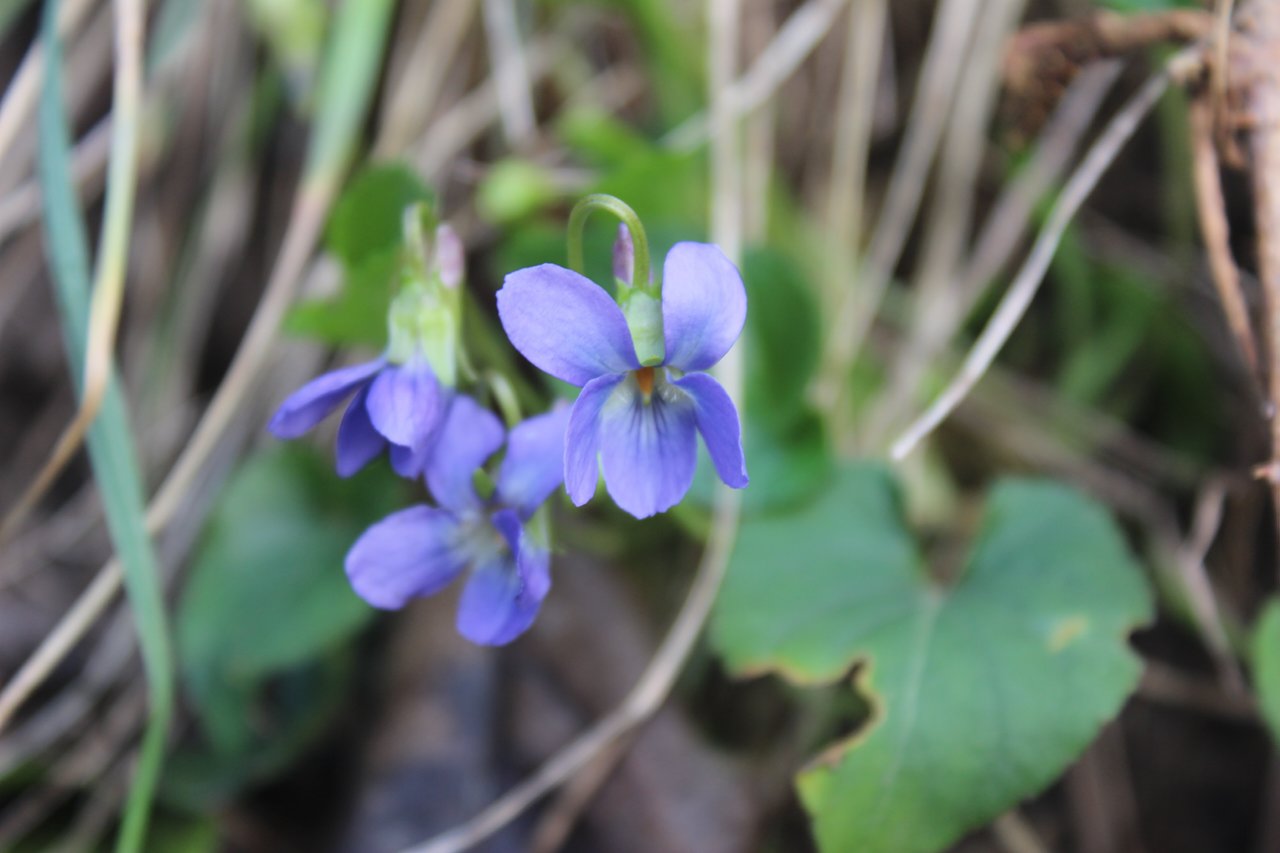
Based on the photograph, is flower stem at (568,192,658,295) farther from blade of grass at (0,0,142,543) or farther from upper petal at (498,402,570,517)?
blade of grass at (0,0,142,543)

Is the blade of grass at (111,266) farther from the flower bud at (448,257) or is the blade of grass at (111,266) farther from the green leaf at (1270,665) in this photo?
the green leaf at (1270,665)

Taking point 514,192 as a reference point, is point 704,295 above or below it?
above

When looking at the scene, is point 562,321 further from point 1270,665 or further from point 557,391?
point 1270,665

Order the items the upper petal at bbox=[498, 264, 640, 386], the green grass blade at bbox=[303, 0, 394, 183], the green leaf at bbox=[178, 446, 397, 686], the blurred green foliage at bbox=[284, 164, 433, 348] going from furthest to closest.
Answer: the green grass blade at bbox=[303, 0, 394, 183]
the green leaf at bbox=[178, 446, 397, 686]
the blurred green foliage at bbox=[284, 164, 433, 348]
the upper petal at bbox=[498, 264, 640, 386]

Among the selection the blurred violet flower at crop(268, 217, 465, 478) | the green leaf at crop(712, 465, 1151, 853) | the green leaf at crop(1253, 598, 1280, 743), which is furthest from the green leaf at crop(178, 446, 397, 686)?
the green leaf at crop(1253, 598, 1280, 743)

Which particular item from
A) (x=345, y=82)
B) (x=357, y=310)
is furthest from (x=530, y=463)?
(x=345, y=82)

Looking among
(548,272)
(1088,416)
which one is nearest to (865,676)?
(548,272)
